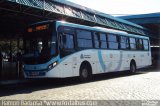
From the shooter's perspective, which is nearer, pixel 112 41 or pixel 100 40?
pixel 100 40

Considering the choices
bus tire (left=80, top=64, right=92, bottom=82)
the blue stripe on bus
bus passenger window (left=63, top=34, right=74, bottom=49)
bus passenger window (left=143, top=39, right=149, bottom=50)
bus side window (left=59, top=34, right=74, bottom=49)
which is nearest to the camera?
bus side window (left=59, top=34, right=74, bottom=49)

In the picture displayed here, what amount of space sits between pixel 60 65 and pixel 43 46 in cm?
119

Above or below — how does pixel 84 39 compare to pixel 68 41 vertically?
above

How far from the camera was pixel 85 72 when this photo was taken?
1463 cm

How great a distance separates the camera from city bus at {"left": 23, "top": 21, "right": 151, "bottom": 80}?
40.6 feet

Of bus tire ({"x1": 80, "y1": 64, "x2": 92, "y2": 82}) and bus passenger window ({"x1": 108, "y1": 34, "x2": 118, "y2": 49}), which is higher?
bus passenger window ({"x1": 108, "y1": 34, "x2": 118, "y2": 49})

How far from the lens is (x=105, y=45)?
55.0 ft

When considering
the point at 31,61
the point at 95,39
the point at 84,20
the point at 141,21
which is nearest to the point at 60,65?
the point at 31,61

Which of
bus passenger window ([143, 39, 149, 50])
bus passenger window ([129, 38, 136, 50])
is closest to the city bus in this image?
bus passenger window ([129, 38, 136, 50])

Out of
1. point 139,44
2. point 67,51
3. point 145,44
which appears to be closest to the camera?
point 67,51

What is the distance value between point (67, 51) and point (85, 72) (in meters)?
2.13

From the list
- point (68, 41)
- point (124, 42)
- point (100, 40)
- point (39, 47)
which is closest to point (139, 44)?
point (124, 42)

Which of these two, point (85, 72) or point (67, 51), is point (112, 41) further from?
point (67, 51)

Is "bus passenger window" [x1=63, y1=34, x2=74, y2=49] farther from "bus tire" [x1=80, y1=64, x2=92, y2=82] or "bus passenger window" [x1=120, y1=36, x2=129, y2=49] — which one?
"bus passenger window" [x1=120, y1=36, x2=129, y2=49]
